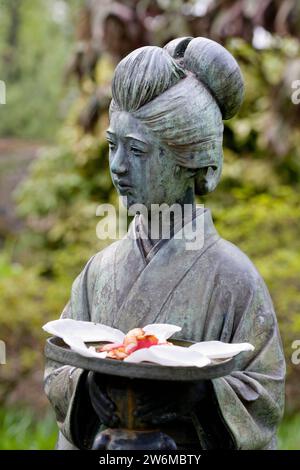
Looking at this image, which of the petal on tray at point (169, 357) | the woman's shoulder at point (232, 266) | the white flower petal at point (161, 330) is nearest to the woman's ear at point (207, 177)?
the woman's shoulder at point (232, 266)

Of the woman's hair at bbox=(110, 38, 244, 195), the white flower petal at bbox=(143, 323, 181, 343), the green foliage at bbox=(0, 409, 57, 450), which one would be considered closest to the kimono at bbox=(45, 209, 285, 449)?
the white flower petal at bbox=(143, 323, 181, 343)

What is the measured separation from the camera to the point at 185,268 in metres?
2.20

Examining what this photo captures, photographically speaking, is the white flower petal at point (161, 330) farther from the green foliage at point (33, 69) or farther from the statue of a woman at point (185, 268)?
the green foliage at point (33, 69)

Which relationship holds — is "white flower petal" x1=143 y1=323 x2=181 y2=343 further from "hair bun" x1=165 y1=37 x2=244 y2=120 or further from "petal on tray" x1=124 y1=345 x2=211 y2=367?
"hair bun" x1=165 y1=37 x2=244 y2=120

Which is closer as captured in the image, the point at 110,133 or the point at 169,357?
the point at 169,357

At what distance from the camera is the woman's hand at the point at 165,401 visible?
6.47 feet

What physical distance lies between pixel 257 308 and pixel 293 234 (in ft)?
14.7

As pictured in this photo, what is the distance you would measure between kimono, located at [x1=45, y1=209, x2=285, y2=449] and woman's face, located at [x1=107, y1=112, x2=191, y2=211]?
15 cm

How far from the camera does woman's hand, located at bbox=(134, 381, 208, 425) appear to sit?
1.97 m

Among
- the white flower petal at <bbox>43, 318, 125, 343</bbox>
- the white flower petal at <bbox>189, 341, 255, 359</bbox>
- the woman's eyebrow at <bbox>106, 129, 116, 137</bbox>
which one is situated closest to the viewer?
the white flower petal at <bbox>189, 341, 255, 359</bbox>

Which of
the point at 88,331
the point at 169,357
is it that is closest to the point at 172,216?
the point at 88,331

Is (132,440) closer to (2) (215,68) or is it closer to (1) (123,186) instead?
(1) (123,186)

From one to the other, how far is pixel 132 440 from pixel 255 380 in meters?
0.38
